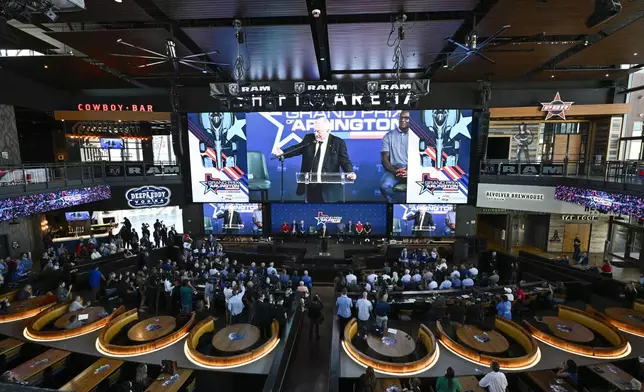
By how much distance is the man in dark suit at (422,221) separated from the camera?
1858 centimetres

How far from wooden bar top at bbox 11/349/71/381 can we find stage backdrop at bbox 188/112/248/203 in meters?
12.0

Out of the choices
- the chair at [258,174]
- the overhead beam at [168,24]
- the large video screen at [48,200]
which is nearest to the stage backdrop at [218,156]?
the chair at [258,174]

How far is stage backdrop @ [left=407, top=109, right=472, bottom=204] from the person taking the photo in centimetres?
1748

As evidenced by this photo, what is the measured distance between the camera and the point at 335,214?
19.3m

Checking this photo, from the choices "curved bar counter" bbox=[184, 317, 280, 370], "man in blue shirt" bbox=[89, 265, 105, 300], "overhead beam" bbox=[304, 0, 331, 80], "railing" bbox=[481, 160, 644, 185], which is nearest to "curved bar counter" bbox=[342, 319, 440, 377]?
"curved bar counter" bbox=[184, 317, 280, 370]

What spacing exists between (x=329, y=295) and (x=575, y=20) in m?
12.4

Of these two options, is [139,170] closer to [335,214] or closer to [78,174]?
[78,174]

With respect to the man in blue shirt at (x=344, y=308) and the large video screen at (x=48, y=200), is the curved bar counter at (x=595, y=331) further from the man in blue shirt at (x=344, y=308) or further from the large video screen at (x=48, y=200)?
the large video screen at (x=48, y=200)

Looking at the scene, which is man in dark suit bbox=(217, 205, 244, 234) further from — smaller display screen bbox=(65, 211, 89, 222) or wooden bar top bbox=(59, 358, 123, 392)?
wooden bar top bbox=(59, 358, 123, 392)

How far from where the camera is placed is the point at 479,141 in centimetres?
1677

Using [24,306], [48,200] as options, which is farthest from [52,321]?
[48,200]

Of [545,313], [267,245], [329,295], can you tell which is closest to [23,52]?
[267,245]

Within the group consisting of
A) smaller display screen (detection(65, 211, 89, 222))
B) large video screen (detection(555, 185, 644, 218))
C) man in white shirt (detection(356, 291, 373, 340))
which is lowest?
man in white shirt (detection(356, 291, 373, 340))

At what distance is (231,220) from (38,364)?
1270 cm
